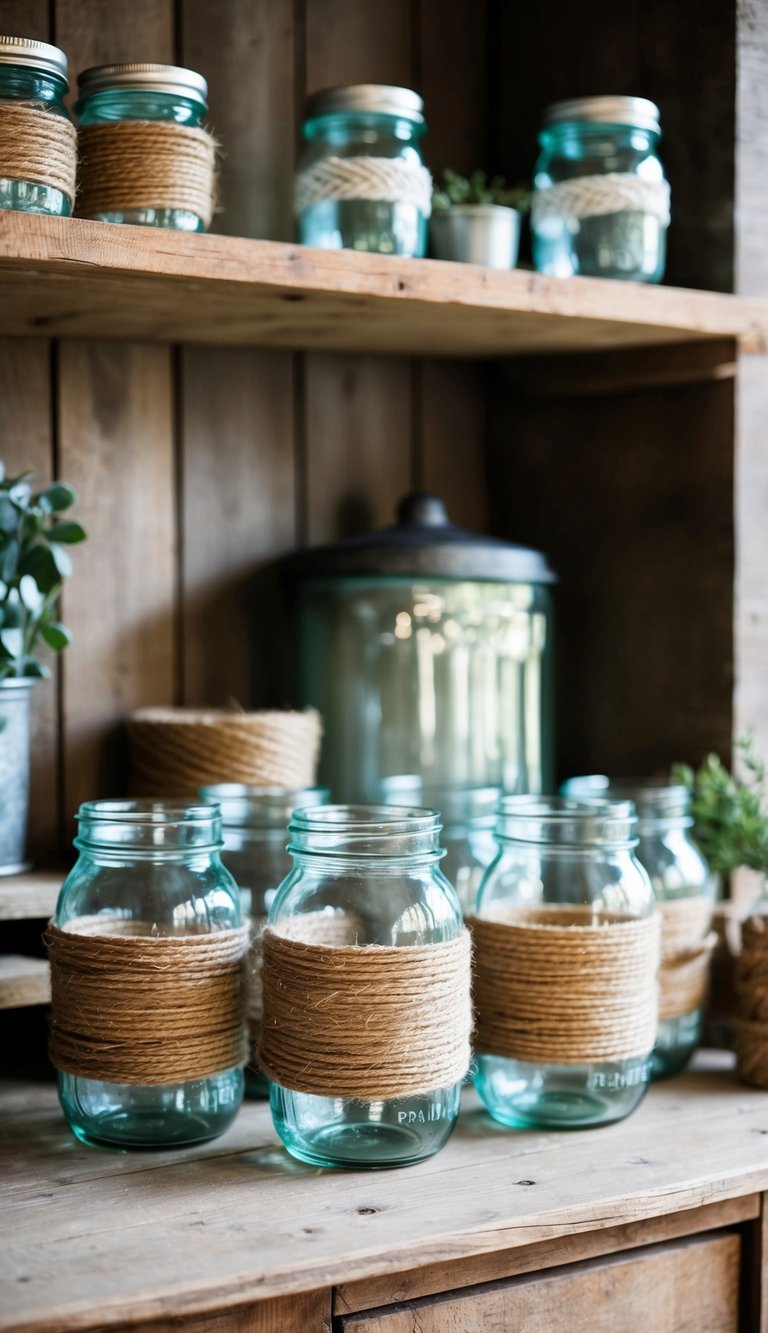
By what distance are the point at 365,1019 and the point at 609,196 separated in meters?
0.72

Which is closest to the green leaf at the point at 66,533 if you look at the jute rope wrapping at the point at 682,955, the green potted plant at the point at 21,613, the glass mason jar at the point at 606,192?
the green potted plant at the point at 21,613

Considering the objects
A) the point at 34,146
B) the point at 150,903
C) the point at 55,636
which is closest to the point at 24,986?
the point at 150,903

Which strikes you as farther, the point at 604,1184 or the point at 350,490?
the point at 350,490

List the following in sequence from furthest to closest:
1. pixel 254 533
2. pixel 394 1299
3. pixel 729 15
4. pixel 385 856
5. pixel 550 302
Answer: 1. pixel 254 533
2. pixel 729 15
3. pixel 550 302
4. pixel 385 856
5. pixel 394 1299

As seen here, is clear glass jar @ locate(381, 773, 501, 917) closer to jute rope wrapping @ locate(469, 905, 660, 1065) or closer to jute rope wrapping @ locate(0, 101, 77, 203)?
jute rope wrapping @ locate(469, 905, 660, 1065)

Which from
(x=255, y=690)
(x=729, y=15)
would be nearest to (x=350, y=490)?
(x=255, y=690)

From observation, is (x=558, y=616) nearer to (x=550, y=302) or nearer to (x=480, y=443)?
(x=480, y=443)

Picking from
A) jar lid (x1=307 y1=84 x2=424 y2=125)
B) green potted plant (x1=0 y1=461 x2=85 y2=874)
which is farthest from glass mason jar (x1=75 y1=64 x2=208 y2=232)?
green potted plant (x1=0 y1=461 x2=85 y2=874)

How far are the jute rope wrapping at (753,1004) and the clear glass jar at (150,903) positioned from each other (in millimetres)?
425

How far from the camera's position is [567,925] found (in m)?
1.12

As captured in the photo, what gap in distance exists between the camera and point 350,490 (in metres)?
1.46

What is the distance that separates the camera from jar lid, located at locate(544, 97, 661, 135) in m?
1.21

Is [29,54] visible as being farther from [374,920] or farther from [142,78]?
[374,920]

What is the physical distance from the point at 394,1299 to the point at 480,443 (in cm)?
94
